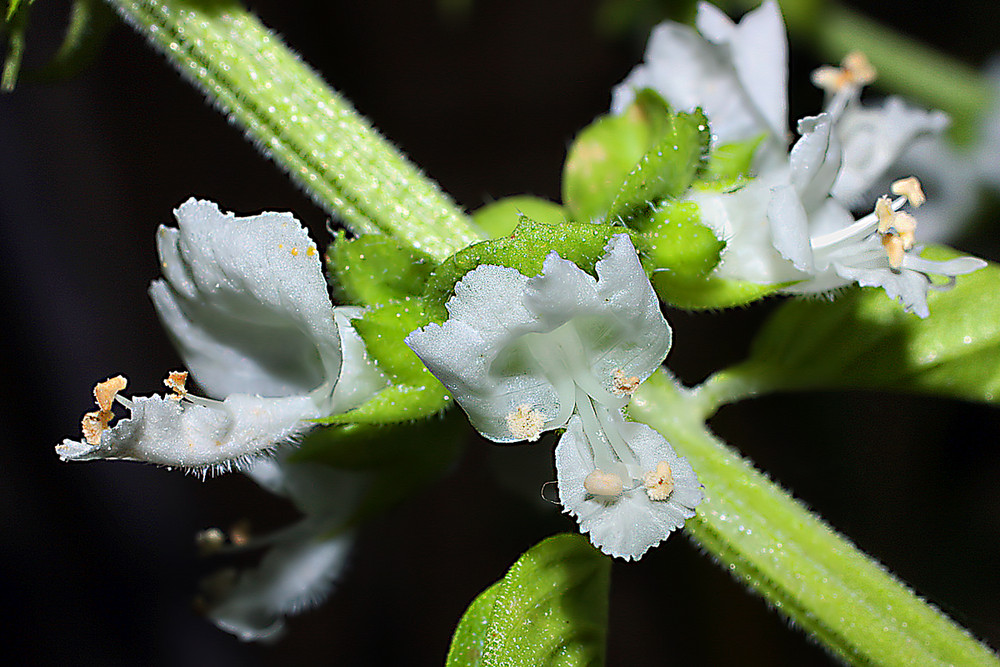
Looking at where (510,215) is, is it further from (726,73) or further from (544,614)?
(544,614)

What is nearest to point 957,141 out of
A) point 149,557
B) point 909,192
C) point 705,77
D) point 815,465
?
point 815,465

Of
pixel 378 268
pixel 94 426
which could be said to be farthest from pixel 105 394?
pixel 378 268

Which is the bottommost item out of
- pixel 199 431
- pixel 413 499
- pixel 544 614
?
pixel 413 499

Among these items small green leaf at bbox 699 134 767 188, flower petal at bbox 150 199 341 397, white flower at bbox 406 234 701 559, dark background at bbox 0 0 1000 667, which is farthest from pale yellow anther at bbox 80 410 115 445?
dark background at bbox 0 0 1000 667

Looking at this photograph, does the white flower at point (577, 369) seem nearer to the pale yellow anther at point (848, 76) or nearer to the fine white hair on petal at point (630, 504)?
the fine white hair on petal at point (630, 504)

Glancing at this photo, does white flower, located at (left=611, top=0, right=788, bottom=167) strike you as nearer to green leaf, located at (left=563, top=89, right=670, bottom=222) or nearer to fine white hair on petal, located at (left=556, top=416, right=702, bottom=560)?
green leaf, located at (left=563, top=89, right=670, bottom=222)

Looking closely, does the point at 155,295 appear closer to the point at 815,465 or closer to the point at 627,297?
the point at 627,297
